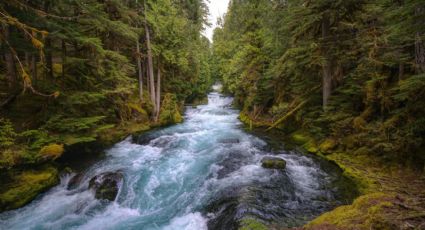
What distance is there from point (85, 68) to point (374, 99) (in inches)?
514

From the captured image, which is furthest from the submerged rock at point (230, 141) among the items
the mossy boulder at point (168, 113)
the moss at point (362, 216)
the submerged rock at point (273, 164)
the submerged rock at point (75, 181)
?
the moss at point (362, 216)

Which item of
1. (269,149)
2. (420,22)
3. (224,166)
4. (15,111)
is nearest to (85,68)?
(15,111)

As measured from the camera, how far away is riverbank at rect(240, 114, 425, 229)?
3916 mm

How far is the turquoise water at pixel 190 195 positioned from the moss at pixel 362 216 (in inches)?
45.6

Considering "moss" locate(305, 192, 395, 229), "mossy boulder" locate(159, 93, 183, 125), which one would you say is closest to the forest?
"moss" locate(305, 192, 395, 229)

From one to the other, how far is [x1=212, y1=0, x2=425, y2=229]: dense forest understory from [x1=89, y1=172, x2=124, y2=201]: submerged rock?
6.21 meters

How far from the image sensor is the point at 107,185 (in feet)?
26.9

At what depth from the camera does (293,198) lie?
23.6 ft

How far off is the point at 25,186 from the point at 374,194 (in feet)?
32.6

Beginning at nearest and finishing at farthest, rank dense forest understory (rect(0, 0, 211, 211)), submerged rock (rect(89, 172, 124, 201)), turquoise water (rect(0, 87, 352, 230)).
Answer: turquoise water (rect(0, 87, 352, 230)) < dense forest understory (rect(0, 0, 211, 211)) < submerged rock (rect(89, 172, 124, 201))

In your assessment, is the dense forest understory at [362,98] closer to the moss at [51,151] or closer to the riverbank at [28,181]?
the riverbank at [28,181]

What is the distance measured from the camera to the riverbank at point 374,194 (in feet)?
12.8

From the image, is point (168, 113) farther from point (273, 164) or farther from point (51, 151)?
point (273, 164)

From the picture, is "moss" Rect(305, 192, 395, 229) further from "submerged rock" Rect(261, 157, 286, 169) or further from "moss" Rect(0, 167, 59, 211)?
"moss" Rect(0, 167, 59, 211)
